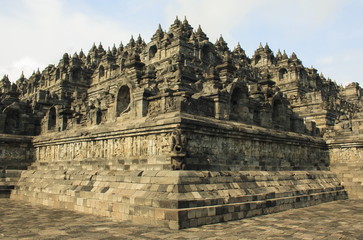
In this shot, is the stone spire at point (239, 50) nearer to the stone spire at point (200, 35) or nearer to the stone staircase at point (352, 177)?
the stone spire at point (200, 35)

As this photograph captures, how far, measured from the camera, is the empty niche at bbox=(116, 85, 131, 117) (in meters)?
→ 18.2

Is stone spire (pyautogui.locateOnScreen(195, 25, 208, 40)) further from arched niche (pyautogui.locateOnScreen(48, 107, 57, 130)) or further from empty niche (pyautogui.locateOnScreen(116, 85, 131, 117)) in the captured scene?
empty niche (pyautogui.locateOnScreen(116, 85, 131, 117))

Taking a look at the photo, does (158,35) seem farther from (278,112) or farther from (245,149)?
(245,149)

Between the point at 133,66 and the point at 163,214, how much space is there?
11.7 meters

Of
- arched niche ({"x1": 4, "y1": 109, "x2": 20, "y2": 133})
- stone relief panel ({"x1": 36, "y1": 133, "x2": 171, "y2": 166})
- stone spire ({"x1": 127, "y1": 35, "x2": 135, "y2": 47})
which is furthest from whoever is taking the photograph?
stone spire ({"x1": 127, "y1": 35, "x2": 135, "y2": 47})

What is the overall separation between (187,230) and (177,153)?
292 centimetres

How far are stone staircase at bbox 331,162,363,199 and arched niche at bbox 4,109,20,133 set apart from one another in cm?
2273

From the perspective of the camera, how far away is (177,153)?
12.9 meters

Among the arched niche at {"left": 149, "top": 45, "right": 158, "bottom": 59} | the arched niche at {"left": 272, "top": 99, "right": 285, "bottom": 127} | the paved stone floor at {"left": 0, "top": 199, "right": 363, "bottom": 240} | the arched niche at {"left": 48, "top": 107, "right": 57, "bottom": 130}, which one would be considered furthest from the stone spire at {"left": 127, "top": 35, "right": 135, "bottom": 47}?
the paved stone floor at {"left": 0, "top": 199, "right": 363, "bottom": 240}

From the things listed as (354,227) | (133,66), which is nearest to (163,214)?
(354,227)

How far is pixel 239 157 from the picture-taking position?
1627cm

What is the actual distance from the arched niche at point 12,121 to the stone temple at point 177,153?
0.24 feet

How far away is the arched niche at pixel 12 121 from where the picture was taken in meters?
24.2

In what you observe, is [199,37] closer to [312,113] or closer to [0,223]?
[312,113]
